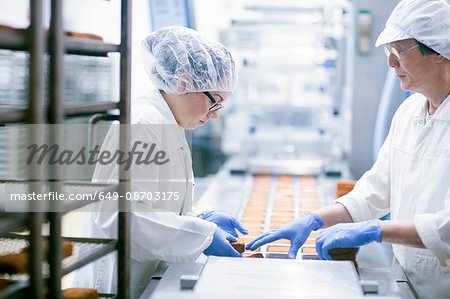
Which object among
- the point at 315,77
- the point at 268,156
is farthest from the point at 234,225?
the point at 315,77

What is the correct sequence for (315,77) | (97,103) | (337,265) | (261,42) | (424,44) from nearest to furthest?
(97,103), (337,265), (424,44), (261,42), (315,77)

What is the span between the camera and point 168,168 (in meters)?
1.69

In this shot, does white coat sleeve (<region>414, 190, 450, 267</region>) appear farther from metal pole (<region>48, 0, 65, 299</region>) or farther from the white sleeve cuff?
metal pole (<region>48, 0, 65, 299</region>)

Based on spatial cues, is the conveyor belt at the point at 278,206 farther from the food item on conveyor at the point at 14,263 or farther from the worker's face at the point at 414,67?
the food item on conveyor at the point at 14,263

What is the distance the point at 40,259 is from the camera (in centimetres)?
93

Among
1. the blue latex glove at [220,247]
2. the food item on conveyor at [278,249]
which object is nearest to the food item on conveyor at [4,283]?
the blue latex glove at [220,247]

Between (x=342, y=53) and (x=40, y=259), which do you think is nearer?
(x=40, y=259)

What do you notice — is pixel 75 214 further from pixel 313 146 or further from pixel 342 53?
pixel 342 53

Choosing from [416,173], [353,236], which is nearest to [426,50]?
[416,173]

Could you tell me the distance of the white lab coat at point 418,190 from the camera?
1.52 metres

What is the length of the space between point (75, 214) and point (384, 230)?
4.70 m

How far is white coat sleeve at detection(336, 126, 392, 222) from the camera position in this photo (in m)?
1.97

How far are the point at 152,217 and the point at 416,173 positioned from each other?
98 centimetres

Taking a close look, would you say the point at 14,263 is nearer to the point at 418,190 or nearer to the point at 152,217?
the point at 152,217
